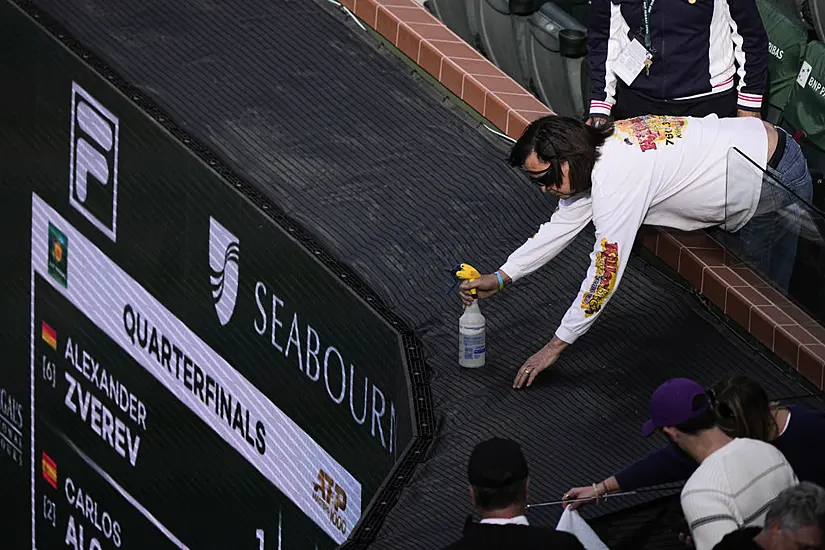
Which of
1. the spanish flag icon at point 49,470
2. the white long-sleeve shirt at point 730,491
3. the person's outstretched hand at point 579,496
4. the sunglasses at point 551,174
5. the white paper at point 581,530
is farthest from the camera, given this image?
the spanish flag icon at point 49,470

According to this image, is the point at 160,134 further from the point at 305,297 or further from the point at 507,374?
the point at 507,374

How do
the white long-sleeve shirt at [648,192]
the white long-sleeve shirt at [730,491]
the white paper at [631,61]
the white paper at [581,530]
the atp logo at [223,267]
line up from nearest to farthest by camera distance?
the white long-sleeve shirt at [730,491], the white paper at [581,530], the white long-sleeve shirt at [648,192], the white paper at [631,61], the atp logo at [223,267]

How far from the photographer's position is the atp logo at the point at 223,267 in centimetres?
757

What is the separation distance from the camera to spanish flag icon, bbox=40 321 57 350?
31.0 ft

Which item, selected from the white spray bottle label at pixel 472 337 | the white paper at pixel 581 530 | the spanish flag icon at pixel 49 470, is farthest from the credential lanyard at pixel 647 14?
the spanish flag icon at pixel 49 470

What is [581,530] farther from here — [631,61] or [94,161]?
[94,161]

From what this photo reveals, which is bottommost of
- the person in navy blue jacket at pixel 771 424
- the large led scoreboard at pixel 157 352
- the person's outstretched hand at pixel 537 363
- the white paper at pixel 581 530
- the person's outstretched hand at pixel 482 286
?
the large led scoreboard at pixel 157 352

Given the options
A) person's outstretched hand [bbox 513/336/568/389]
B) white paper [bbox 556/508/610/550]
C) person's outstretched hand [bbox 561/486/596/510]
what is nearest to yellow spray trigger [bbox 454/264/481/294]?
person's outstretched hand [bbox 513/336/568/389]

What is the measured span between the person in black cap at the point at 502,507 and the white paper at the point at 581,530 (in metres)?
0.50

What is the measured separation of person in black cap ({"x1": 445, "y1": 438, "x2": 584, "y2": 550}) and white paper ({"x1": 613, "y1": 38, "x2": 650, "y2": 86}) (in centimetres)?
247

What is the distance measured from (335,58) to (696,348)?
8.48ft

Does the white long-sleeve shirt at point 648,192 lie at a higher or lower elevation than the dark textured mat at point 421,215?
higher

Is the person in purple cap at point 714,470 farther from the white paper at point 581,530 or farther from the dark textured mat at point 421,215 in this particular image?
the dark textured mat at point 421,215

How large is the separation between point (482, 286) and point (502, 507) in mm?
1903
